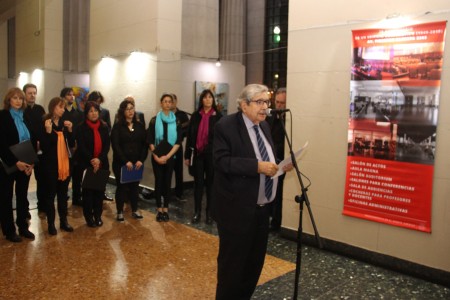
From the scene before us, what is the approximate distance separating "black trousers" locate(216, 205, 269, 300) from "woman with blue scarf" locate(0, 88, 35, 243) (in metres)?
2.59

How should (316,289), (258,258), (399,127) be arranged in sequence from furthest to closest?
1. (399,127)
2. (316,289)
3. (258,258)

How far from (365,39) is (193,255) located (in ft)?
8.90

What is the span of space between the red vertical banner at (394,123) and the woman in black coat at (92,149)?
292 centimetres

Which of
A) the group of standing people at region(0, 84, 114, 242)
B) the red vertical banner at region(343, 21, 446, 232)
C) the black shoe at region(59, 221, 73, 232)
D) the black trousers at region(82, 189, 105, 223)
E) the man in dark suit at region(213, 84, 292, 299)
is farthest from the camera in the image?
the black trousers at region(82, 189, 105, 223)

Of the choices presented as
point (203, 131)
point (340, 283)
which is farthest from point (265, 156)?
point (203, 131)

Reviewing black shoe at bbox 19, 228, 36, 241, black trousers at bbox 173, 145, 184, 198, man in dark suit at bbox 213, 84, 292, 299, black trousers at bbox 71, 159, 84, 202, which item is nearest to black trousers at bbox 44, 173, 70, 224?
black shoe at bbox 19, 228, 36, 241

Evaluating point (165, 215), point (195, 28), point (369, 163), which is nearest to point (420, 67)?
point (369, 163)

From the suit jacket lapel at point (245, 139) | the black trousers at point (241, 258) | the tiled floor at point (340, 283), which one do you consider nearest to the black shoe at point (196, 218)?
the tiled floor at point (340, 283)

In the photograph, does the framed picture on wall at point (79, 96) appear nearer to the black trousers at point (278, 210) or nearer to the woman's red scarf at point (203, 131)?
the woman's red scarf at point (203, 131)

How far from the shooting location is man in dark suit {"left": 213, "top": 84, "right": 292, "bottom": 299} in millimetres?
2643

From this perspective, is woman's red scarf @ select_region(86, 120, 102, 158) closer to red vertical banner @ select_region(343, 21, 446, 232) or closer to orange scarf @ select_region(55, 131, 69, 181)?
orange scarf @ select_region(55, 131, 69, 181)

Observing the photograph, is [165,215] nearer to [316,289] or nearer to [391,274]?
[316,289]

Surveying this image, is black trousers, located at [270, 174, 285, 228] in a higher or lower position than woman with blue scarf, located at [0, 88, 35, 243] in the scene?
lower

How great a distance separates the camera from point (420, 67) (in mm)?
3588
